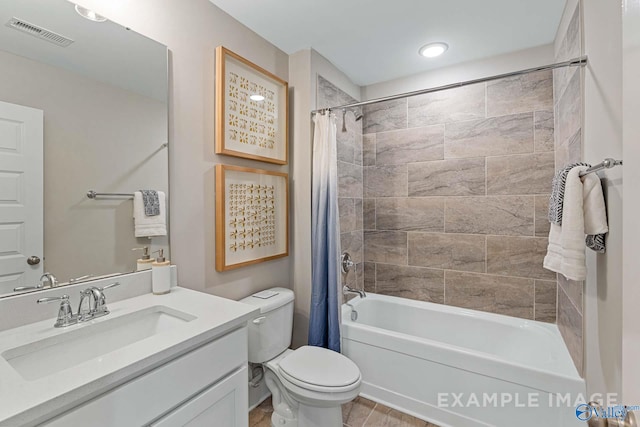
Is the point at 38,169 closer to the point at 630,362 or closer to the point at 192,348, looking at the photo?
the point at 192,348

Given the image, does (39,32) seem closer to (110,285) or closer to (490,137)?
(110,285)

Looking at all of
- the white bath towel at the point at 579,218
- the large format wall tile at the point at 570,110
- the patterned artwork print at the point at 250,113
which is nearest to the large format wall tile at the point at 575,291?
the white bath towel at the point at 579,218

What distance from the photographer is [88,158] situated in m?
1.22

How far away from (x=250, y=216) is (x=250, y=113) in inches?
26.4

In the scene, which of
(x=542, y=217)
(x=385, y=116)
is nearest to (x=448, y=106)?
(x=385, y=116)

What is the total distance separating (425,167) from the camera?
2590mm

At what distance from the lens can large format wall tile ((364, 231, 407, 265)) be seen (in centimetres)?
271

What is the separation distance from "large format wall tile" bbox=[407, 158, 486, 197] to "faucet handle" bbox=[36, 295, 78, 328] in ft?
7.88

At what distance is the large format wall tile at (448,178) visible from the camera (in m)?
2.38

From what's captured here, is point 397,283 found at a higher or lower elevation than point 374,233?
lower

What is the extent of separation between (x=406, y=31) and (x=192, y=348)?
2178 millimetres

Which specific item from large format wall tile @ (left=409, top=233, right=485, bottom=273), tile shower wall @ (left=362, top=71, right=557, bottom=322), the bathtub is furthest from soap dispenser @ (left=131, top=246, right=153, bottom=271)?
large format wall tile @ (left=409, top=233, right=485, bottom=273)

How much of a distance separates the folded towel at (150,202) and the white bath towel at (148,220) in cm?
1

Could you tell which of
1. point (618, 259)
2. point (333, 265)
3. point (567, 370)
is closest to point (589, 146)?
point (618, 259)
